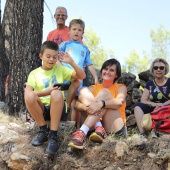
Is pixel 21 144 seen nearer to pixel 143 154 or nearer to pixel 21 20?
pixel 143 154

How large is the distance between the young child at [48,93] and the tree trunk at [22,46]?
4.62 feet

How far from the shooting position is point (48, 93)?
445cm

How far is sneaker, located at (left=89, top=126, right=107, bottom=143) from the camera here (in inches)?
170

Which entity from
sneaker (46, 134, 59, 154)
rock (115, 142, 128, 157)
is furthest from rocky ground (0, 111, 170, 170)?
sneaker (46, 134, 59, 154)

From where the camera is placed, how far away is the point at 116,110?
4.61 meters

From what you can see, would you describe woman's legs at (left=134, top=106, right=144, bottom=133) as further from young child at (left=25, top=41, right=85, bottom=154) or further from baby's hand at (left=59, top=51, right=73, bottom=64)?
baby's hand at (left=59, top=51, right=73, bottom=64)

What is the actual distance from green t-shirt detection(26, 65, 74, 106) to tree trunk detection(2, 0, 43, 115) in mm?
1407

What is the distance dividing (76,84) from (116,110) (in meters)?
0.66

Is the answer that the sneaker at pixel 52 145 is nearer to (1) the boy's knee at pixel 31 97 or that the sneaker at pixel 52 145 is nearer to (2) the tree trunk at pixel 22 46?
(1) the boy's knee at pixel 31 97

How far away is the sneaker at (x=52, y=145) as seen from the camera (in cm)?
432

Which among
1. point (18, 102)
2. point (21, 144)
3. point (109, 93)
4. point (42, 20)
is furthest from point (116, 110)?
point (42, 20)

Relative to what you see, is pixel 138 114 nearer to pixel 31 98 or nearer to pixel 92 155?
pixel 92 155

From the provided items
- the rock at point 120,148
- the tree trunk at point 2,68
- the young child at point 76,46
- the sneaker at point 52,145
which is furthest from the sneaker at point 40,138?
the tree trunk at point 2,68

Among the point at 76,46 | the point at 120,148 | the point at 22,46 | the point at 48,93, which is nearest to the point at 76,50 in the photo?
the point at 76,46
